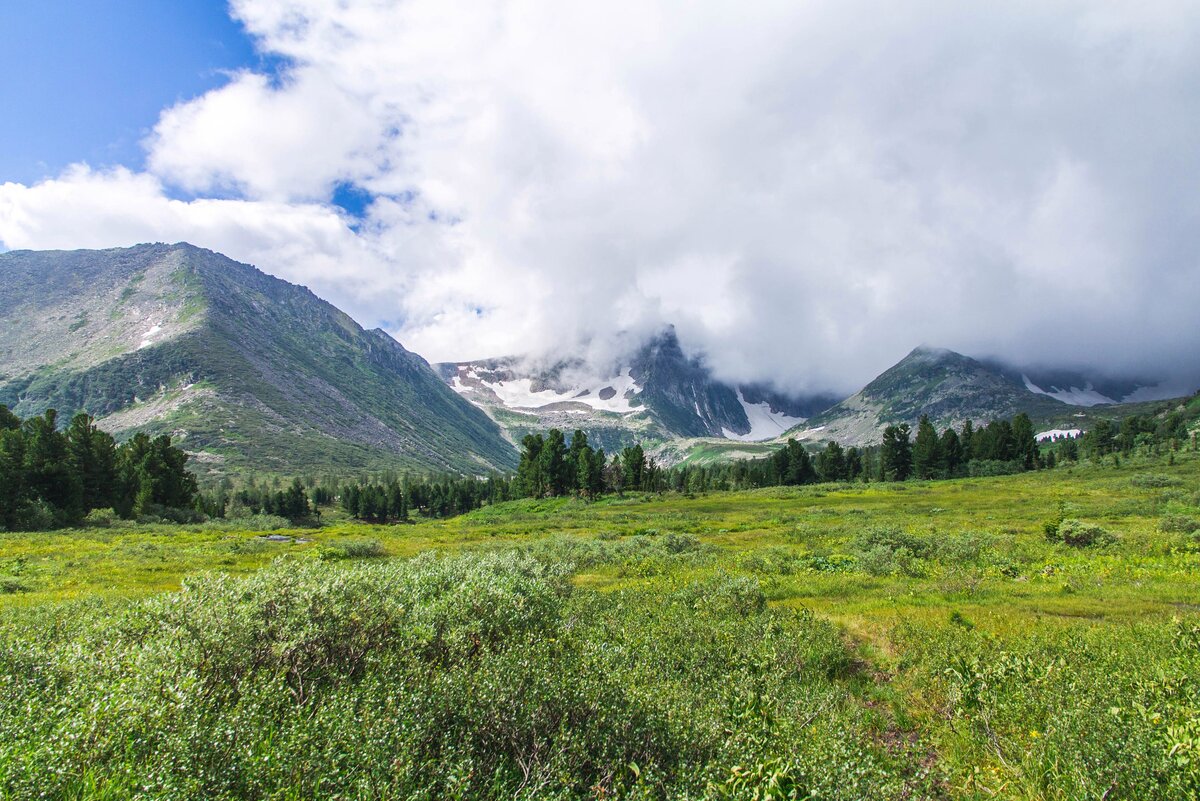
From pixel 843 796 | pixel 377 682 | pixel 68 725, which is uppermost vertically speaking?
pixel 68 725

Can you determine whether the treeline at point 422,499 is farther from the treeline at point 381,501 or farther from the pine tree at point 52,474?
the pine tree at point 52,474

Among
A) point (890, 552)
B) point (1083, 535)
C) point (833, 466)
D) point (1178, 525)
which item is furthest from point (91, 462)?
point (833, 466)

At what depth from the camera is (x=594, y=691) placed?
8.03 meters

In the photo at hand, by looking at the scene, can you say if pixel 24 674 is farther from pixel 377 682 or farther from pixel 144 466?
pixel 144 466

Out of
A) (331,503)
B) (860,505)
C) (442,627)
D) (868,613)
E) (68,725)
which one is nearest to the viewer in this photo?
(68,725)

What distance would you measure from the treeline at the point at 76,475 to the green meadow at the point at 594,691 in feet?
176

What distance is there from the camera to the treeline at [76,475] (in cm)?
5569

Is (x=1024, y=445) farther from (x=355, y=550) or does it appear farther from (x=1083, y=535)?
(x=355, y=550)

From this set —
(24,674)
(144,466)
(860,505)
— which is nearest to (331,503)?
(144,466)

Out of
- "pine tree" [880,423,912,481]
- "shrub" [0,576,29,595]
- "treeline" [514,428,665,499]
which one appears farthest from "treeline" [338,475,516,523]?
"shrub" [0,576,29,595]

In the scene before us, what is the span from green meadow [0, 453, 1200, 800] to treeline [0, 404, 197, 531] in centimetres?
5366

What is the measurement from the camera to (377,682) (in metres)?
7.94

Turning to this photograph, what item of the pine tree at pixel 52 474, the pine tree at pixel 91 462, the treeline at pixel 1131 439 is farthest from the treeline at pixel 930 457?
the pine tree at pixel 52 474

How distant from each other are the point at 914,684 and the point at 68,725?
14.3 metres
